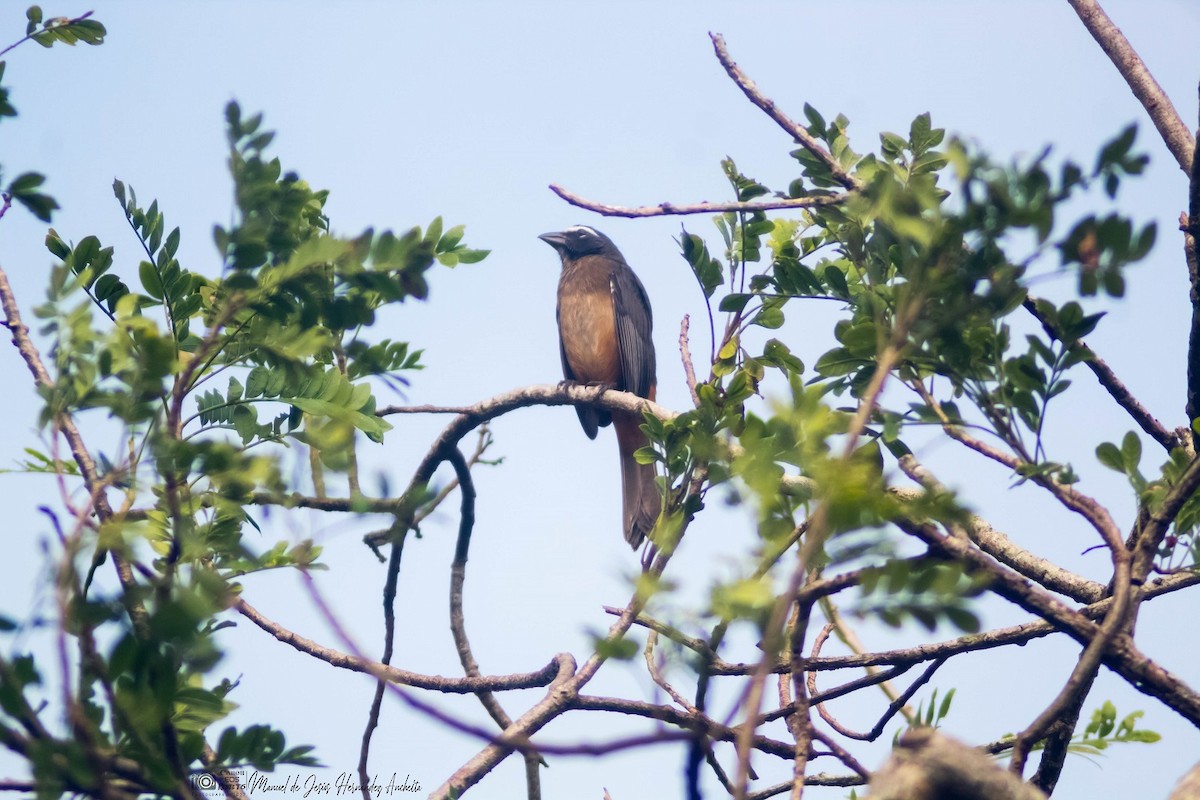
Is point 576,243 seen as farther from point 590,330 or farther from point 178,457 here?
point 178,457

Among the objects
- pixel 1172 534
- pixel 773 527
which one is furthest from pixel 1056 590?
pixel 773 527

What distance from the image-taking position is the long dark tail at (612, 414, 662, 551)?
22.0 ft

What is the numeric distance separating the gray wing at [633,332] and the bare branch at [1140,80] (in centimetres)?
456

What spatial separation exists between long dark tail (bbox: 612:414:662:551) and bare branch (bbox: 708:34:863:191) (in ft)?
12.6

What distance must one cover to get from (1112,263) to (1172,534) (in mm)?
888

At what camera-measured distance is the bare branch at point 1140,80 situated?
3.30m

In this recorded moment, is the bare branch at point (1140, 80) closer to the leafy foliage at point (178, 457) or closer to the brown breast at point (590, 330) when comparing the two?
the leafy foliage at point (178, 457)

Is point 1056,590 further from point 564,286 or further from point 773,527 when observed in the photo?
point 564,286

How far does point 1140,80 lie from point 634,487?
4.21 metres

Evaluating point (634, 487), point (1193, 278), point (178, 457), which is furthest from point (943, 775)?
point (634, 487)

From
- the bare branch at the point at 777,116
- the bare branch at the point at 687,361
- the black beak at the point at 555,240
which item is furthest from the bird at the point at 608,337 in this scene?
the bare branch at the point at 777,116

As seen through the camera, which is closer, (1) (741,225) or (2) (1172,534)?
(2) (1172,534)

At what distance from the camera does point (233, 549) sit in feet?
5.85

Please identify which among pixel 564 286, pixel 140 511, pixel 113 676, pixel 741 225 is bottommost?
pixel 113 676
